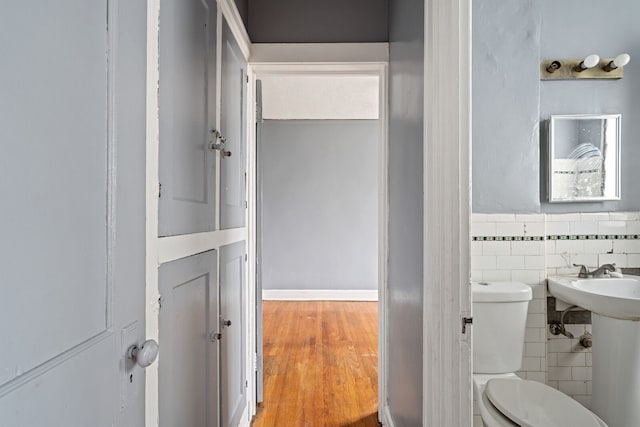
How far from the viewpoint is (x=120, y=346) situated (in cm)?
68

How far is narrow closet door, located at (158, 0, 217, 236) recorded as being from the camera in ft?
3.15

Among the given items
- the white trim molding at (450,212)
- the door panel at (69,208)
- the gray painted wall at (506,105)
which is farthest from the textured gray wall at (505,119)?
the door panel at (69,208)

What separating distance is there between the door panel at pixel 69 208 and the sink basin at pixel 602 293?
178 cm

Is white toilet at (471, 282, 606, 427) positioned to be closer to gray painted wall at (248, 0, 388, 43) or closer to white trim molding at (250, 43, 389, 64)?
white trim molding at (250, 43, 389, 64)

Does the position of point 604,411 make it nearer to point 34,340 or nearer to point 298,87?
point 34,340

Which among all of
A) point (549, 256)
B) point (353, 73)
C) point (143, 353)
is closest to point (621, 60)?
point (549, 256)

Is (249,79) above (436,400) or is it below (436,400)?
above

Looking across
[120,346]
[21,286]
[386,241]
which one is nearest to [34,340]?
[21,286]

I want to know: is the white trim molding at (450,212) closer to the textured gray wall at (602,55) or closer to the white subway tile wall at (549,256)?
the white subway tile wall at (549,256)

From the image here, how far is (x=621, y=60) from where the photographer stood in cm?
209

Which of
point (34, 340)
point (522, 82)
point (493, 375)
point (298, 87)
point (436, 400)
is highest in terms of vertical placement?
point (298, 87)

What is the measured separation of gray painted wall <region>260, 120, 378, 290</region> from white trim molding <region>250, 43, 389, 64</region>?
10.1 ft

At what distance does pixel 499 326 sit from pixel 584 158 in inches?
42.4

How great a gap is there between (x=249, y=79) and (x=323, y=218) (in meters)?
3.23
